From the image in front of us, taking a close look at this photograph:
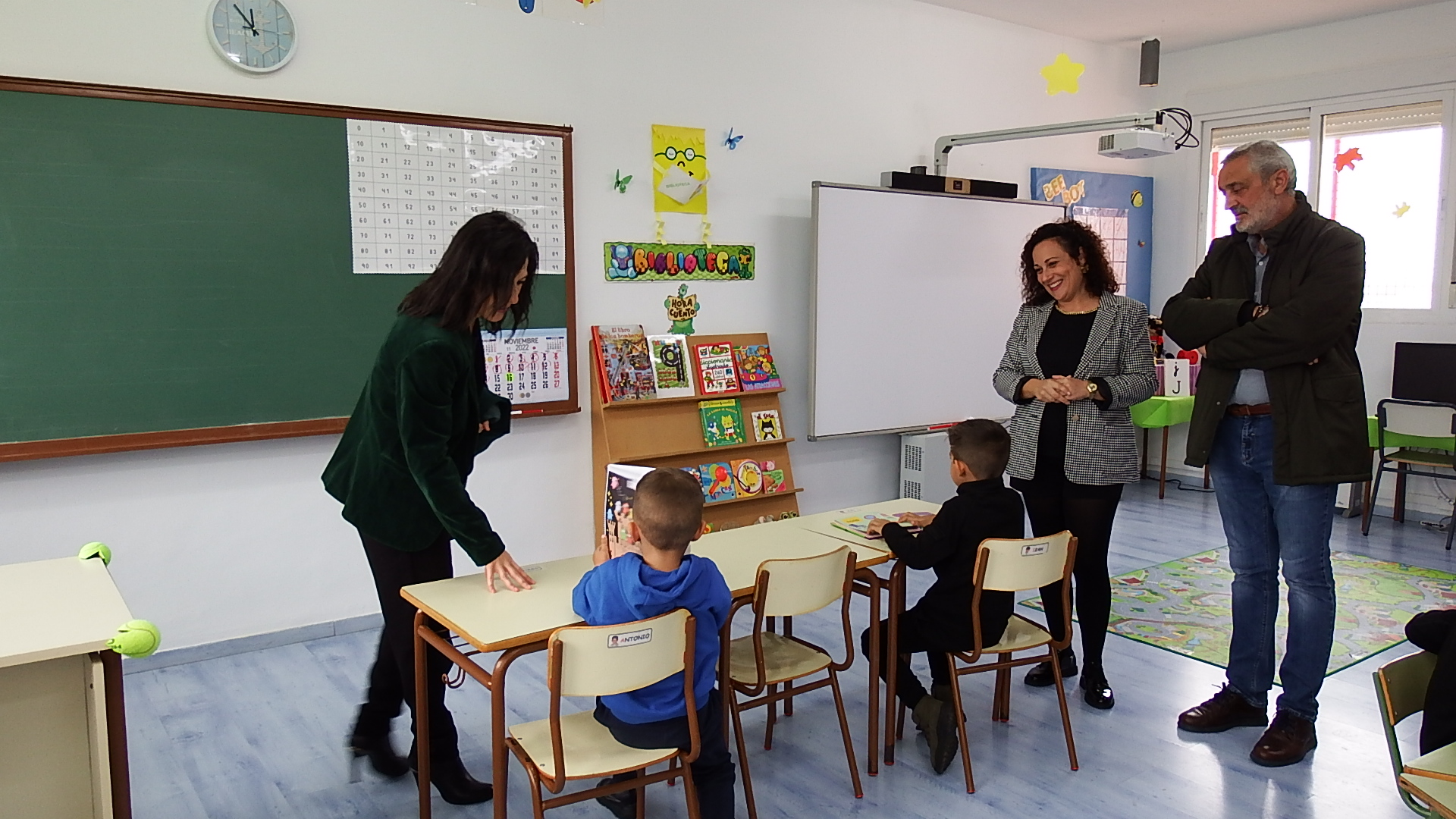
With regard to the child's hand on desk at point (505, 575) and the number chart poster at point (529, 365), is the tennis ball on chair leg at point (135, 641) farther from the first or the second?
the number chart poster at point (529, 365)

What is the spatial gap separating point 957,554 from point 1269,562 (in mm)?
948

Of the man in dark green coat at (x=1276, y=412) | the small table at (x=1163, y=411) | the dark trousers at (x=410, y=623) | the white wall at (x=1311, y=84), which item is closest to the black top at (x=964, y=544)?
the man in dark green coat at (x=1276, y=412)

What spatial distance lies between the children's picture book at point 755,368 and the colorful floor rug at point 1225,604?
1.51 metres

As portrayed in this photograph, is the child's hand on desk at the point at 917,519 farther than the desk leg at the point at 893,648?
Yes

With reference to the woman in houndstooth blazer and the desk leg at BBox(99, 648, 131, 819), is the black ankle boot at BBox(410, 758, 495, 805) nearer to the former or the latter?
the desk leg at BBox(99, 648, 131, 819)

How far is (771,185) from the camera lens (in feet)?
15.5

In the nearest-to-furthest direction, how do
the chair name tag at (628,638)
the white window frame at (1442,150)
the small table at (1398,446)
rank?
1. the chair name tag at (628,638)
2. the small table at (1398,446)
3. the white window frame at (1442,150)

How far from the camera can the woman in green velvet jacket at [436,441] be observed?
210cm

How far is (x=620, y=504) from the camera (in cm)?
233

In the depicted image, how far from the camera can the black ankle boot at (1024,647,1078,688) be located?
10.6ft

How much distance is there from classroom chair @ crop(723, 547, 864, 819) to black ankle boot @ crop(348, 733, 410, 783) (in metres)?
0.90

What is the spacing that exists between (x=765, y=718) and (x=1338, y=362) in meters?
1.81

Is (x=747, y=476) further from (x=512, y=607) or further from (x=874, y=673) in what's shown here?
(x=512, y=607)

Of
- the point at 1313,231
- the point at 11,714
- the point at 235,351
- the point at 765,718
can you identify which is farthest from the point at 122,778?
the point at 1313,231
